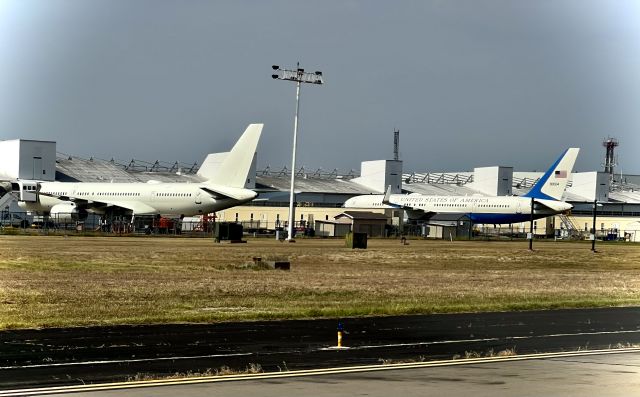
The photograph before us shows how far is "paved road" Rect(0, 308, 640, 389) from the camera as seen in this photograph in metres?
17.4

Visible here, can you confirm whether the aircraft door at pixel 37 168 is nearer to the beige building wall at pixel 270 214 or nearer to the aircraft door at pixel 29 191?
the aircraft door at pixel 29 191

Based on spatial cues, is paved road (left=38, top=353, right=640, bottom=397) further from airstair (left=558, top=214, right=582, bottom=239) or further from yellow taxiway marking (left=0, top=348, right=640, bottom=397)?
airstair (left=558, top=214, right=582, bottom=239)

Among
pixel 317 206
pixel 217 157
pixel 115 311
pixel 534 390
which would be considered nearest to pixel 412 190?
pixel 317 206

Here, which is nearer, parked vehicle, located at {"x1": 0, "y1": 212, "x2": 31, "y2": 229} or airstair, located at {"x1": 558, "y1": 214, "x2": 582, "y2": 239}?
parked vehicle, located at {"x1": 0, "y1": 212, "x2": 31, "y2": 229}

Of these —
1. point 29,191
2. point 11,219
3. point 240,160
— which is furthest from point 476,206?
point 11,219

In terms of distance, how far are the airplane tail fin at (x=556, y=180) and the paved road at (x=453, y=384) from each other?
338 ft

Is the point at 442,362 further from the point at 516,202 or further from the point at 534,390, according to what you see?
the point at 516,202

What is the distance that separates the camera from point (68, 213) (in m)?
95.2

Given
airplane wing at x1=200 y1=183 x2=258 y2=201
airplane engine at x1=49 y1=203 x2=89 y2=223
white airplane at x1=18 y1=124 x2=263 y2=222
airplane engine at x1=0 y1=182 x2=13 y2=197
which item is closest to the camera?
airplane wing at x1=200 y1=183 x2=258 y2=201

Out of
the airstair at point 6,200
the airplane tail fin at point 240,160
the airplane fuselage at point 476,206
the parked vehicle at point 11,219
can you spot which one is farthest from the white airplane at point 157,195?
the airplane fuselage at point 476,206

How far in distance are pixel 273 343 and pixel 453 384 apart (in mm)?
6811

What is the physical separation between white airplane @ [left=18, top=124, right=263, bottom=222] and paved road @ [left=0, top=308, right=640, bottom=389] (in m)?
64.4

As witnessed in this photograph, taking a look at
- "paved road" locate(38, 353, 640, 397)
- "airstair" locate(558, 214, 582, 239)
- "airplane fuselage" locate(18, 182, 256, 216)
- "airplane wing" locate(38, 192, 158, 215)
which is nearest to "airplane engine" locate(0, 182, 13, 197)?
"airplane fuselage" locate(18, 182, 256, 216)

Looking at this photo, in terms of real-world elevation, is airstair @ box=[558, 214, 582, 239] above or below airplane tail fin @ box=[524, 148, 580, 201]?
below
